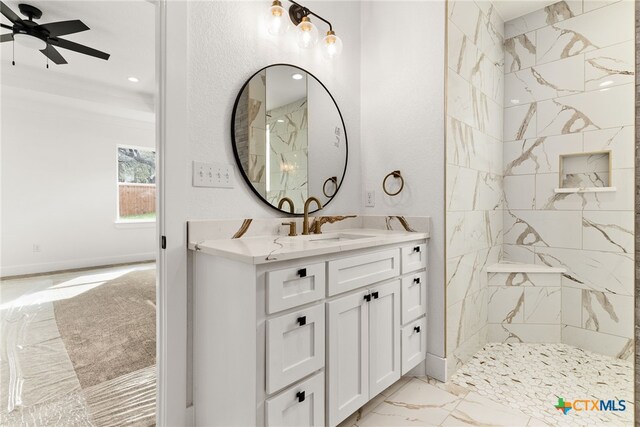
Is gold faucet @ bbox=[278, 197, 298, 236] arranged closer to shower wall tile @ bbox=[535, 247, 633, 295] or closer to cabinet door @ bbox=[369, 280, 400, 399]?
cabinet door @ bbox=[369, 280, 400, 399]

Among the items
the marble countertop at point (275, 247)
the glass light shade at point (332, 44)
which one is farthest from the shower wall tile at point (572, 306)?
the glass light shade at point (332, 44)

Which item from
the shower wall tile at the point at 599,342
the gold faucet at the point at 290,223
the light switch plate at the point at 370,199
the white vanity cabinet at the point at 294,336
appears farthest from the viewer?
the light switch plate at the point at 370,199

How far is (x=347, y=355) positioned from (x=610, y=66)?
2840 millimetres

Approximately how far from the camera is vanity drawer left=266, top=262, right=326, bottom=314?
43.6 inches

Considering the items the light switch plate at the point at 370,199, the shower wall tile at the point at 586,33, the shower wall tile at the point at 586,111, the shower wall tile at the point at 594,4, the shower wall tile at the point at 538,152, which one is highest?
the shower wall tile at the point at 594,4

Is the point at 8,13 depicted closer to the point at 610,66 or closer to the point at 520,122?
the point at 520,122

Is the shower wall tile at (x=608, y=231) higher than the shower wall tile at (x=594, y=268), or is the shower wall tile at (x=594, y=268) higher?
the shower wall tile at (x=608, y=231)

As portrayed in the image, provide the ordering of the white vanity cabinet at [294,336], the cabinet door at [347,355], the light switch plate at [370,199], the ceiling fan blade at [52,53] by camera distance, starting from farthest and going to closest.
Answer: the ceiling fan blade at [52,53] → the light switch plate at [370,199] → the cabinet door at [347,355] → the white vanity cabinet at [294,336]

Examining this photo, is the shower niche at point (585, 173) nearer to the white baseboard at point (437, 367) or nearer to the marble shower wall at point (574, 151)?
the marble shower wall at point (574, 151)

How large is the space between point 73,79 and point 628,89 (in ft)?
20.5

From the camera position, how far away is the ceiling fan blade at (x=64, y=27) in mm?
2661

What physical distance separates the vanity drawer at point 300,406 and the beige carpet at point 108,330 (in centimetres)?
135

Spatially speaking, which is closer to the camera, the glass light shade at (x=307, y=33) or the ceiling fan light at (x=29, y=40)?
the glass light shade at (x=307, y=33)

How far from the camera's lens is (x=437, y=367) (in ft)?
6.24
